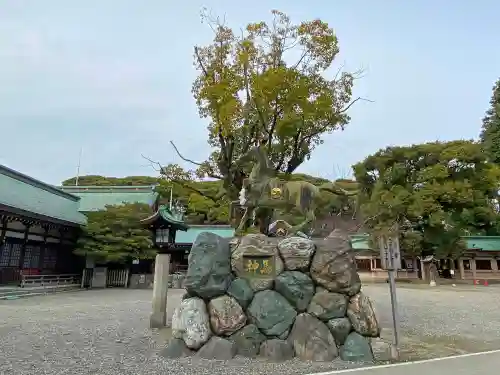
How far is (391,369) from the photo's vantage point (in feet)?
18.6

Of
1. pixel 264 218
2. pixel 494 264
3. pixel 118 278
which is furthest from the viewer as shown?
pixel 494 264

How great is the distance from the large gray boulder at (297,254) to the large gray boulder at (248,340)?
1273mm

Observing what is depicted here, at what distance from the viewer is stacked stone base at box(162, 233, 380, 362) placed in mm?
6312

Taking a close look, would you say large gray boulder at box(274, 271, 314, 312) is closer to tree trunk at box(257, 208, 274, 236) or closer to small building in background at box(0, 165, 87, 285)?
tree trunk at box(257, 208, 274, 236)

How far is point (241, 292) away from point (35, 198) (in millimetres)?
19539

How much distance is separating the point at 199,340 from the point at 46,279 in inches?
653

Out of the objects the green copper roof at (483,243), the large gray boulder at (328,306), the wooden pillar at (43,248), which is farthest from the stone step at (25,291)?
the green copper roof at (483,243)

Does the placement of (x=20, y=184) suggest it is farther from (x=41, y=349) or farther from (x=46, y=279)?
(x=41, y=349)

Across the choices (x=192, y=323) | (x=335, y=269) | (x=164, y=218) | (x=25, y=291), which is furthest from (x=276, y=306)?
(x=164, y=218)

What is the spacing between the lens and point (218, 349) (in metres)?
6.23

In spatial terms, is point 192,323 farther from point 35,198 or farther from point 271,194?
point 35,198

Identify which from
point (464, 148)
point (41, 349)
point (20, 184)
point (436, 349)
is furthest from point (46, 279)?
point (464, 148)

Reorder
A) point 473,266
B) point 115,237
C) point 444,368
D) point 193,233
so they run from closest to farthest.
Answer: point 444,368 < point 115,237 < point 193,233 < point 473,266

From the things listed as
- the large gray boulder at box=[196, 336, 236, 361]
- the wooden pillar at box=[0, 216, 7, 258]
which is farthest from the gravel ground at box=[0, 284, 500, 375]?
the wooden pillar at box=[0, 216, 7, 258]
